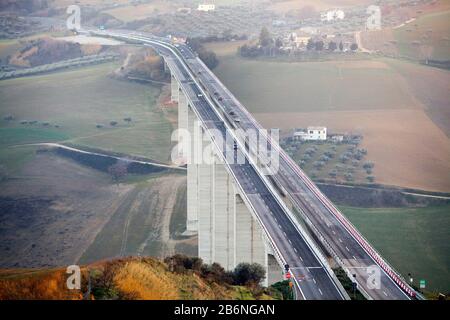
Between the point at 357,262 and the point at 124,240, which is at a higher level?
the point at 357,262

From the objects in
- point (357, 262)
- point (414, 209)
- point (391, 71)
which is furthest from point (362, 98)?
point (357, 262)

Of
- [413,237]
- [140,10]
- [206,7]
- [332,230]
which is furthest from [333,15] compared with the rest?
[332,230]

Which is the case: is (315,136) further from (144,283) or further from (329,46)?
(144,283)

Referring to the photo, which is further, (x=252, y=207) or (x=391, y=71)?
(x=391, y=71)

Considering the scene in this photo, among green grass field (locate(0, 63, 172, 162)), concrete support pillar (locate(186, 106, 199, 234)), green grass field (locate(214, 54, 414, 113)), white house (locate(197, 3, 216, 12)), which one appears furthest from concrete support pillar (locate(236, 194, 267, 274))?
white house (locate(197, 3, 216, 12))

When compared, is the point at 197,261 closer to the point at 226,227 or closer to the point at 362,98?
the point at 226,227

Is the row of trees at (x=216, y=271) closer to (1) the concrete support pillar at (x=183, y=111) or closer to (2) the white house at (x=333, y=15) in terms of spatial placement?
(1) the concrete support pillar at (x=183, y=111)

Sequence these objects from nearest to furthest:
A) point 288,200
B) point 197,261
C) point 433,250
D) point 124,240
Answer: point 197,261 < point 288,200 < point 433,250 < point 124,240

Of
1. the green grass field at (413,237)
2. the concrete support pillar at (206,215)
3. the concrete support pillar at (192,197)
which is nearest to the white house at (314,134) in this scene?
the green grass field at (413,237)
